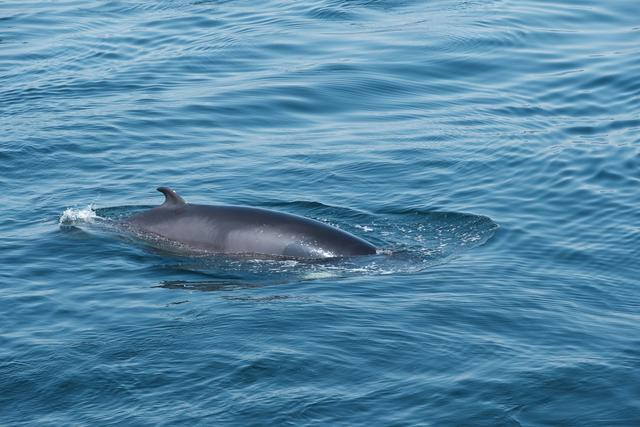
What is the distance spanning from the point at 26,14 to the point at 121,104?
11.5 metres

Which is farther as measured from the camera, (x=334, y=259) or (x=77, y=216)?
(x=77, y=216)

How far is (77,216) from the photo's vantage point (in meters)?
20.8

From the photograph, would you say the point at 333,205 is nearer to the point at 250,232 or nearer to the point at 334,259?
the point at 250,232

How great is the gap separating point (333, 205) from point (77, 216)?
4203mm

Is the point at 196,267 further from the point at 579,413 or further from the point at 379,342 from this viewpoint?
the point at 579,413

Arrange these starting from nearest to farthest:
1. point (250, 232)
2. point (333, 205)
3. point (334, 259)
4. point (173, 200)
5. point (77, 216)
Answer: point (334, 259) → point (250, 232) → point (173, 200) → point (77, 216) → point (333, 205)

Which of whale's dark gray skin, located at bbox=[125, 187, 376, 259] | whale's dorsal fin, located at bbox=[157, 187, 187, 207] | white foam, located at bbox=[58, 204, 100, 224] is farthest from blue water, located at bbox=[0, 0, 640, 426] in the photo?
whale's dorsal fin, located at bbox=[157, 187, 187, 207]

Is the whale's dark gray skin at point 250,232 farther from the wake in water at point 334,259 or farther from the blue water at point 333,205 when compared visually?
the blue water at point 333,205

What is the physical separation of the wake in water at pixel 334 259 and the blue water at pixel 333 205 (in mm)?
56

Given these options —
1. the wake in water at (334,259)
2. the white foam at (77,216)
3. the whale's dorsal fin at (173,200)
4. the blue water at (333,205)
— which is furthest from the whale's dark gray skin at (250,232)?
the white foam at (77,216)

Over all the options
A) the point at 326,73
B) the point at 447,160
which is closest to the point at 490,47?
the point at 326,73

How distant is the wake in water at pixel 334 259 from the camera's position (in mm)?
18109

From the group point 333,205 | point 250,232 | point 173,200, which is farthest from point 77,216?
point 333,205

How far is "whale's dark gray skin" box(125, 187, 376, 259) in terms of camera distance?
18.5 m
